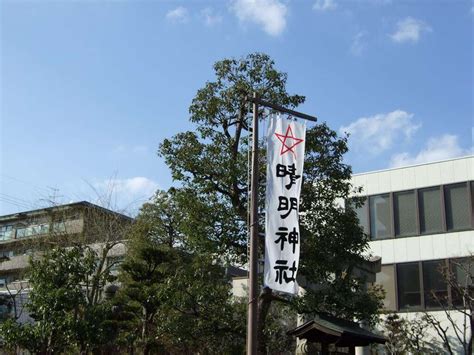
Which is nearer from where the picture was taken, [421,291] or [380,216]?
[421,291]

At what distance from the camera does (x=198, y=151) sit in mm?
13492

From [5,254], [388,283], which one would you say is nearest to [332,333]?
[388,283]

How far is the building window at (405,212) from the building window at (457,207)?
4.93ft

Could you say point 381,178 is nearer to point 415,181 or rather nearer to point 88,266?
point 415,181

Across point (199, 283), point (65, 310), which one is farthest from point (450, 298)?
point (65, 310)

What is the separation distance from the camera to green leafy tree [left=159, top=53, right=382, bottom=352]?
42.4 ft

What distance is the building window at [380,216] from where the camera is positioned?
26281 mm

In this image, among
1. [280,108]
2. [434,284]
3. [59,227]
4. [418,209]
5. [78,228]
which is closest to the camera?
[280,108]

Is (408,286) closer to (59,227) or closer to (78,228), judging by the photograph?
(59,227)

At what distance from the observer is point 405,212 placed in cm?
2588

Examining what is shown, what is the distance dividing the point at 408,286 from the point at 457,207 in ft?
13.5

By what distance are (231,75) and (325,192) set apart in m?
3.70

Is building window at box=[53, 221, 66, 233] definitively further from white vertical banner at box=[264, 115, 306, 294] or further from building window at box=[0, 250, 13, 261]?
white vertical banner at box=[264, 115, 306, 294]

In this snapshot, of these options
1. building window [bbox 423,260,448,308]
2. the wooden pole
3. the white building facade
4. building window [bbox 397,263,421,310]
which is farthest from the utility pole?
building window [bbox 397,263,421,310]
